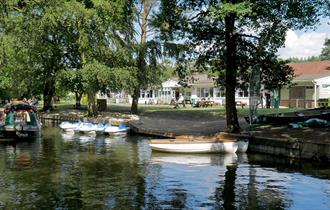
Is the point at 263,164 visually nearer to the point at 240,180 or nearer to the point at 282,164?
the point at 282,164

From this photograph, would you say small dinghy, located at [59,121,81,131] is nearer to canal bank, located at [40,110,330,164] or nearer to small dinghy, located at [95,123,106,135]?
small dinghy, located at [95,123,106,135]

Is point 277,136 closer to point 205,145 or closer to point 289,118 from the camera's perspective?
point 205,145

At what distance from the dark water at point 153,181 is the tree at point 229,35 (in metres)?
5.49

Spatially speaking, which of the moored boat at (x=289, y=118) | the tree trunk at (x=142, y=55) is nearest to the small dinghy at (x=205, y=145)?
the moored boat at (x=289, y=118)

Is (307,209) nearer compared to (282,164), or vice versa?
(307,209)

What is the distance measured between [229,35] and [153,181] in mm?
10902

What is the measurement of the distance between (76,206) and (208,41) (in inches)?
586

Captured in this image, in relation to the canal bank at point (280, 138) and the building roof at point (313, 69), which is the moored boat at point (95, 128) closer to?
the canal bank at point (280, 138)

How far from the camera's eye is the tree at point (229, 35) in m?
22.6

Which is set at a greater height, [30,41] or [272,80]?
[30,41]

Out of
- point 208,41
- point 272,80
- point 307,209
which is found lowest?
point 307,209

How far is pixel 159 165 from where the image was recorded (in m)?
20.0

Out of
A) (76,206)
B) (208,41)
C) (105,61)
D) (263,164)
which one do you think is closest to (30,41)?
(105,61)

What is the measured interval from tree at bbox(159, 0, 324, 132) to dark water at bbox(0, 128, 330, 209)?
549cm
